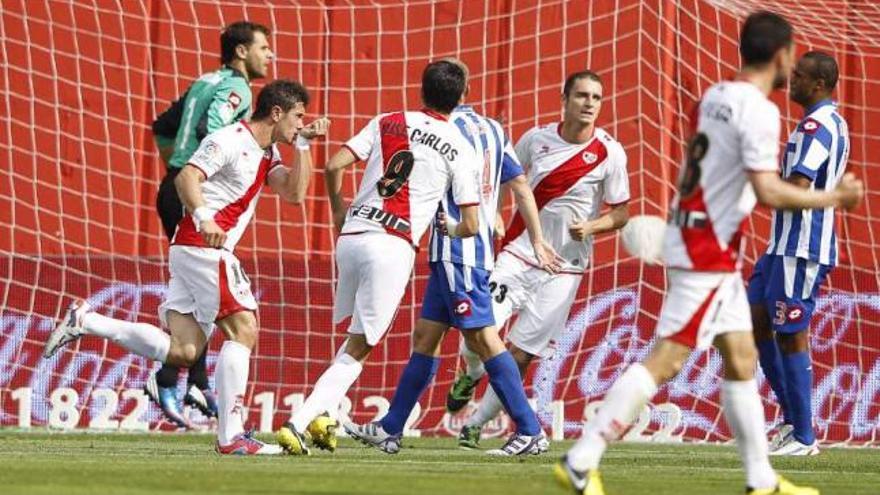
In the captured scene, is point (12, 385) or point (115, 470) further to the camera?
point (12, 385)

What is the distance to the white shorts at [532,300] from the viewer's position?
11.8 m

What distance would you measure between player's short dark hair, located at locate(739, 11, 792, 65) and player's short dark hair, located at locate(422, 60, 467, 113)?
2.83 meters

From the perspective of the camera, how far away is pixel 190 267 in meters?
10.5

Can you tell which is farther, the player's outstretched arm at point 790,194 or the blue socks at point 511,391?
the blue socks at point 511,391

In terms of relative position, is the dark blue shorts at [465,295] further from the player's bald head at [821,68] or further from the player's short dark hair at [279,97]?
the player's bald head at [821,68]

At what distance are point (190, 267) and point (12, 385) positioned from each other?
12.5ft

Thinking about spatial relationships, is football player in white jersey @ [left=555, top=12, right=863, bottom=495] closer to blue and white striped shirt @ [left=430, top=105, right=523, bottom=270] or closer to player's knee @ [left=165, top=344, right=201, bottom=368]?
blue and white striped shirt @ [left=430, top=105, right=523, bottom=270]

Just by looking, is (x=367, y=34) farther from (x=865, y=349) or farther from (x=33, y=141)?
(x=865, y=349)

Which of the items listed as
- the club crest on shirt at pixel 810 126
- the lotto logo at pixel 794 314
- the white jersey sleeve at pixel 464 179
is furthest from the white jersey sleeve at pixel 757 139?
the lotto logo at pixel 794 314

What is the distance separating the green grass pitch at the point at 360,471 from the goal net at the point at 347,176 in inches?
74.2

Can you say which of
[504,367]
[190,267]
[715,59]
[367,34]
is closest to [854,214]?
[715,59]

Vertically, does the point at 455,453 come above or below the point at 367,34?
below

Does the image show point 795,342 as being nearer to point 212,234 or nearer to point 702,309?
point 212,234

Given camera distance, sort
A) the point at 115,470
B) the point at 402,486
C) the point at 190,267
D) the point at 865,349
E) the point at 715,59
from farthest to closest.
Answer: the point at 715,59 < the point at 865,349 < the point at 190,267 < the point at 115,470 < the point at 402,486
